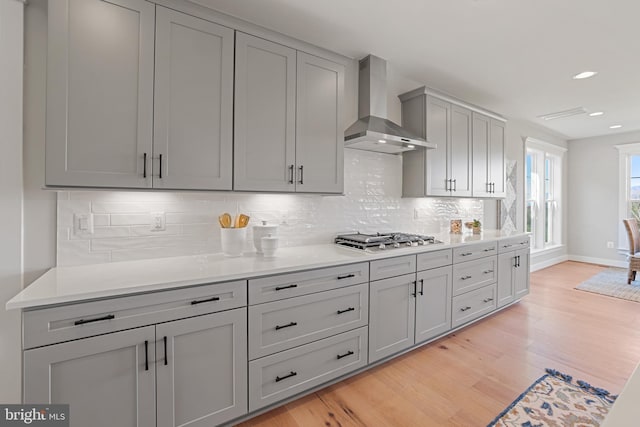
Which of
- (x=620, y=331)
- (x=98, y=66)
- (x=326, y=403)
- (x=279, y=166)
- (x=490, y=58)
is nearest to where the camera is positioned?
(x=98, y=66)

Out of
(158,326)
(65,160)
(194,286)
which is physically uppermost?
(65,160)

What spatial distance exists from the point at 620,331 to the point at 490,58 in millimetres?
3097

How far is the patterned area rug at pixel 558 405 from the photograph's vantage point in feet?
5.91

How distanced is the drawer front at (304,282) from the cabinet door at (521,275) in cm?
260

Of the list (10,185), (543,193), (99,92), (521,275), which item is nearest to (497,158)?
(521,275)

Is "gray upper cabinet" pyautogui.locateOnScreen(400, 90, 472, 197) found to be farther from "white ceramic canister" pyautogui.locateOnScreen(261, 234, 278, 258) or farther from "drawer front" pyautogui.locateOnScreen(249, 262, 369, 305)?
"white ceramic canister" pyautogui.locateOnScreen(261, 234, 278, 258)

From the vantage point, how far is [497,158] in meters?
4.01

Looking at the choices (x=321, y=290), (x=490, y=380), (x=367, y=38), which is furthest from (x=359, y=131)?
(x=490, y=380)

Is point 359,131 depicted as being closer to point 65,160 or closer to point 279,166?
point 279,166

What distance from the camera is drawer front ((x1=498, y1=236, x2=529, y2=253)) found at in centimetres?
343

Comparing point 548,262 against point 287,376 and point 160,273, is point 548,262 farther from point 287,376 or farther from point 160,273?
point 160,273

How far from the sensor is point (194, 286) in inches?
60.6

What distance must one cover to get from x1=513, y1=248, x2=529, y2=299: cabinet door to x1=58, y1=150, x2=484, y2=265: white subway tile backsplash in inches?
42.2

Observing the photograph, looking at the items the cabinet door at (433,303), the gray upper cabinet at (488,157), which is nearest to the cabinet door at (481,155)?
the gray upper cabinet at (488,157)
